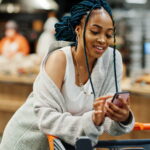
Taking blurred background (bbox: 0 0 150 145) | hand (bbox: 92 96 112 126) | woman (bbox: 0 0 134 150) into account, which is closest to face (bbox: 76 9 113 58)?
woman (bbox: 0 0 134 150)

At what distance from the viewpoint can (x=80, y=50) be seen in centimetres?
173

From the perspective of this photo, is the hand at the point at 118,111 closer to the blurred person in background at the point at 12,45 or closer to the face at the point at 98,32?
the face at the point at 98,32

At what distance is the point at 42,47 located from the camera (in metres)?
7.56

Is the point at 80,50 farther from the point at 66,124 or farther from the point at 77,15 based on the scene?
the point at 66,124

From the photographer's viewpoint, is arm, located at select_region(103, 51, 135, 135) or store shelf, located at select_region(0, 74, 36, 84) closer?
arm, located at select_region(103, 51, 135, 135)

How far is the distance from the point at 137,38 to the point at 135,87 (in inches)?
122

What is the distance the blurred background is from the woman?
268cm

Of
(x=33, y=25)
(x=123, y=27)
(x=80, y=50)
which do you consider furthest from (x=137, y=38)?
(x=80, y=50)

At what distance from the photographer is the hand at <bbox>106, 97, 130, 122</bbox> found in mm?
1398

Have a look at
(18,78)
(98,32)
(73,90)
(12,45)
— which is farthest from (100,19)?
(12,45)

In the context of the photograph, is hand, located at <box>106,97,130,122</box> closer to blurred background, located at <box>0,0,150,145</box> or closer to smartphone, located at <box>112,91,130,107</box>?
smartphone, located at <box>112,91,130,107</box>

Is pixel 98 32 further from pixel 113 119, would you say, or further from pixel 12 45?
pixel 12 45

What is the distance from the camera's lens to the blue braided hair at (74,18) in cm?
167

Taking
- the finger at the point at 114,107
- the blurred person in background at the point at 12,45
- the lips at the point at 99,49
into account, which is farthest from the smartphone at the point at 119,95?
the blurred person in background at the point at 12,45
